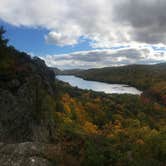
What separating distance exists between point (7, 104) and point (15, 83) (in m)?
4.04

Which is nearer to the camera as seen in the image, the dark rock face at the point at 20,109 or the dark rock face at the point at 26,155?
the dark rock face at the point at 26,155

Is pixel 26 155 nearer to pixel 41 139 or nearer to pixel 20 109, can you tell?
pixel 20 109

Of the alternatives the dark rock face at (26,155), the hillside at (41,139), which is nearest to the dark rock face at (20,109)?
the hillside at (41,139)

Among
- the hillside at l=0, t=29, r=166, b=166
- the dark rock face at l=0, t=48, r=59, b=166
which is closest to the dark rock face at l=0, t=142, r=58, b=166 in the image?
the hillside at l=0, t=29, r=166, b=166

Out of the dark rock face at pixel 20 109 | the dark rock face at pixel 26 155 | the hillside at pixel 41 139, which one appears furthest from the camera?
the dark rock face at pixel 20 109

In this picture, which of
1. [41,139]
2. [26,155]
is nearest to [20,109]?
[41,139]

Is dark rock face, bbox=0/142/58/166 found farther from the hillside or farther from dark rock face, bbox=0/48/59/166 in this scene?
dark rock face, bbox=0/48/59/166

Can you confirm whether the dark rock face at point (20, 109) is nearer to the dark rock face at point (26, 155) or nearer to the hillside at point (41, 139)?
the hillside at point (41, 139)

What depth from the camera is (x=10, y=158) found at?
12109mm

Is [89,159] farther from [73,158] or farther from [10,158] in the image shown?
[10,158]

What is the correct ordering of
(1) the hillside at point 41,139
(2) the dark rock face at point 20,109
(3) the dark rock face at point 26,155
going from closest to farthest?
(3) the dark rock face at point 26,155 < (1) the hillside at point 41,139 < (2) the dark rock face at point 20,109


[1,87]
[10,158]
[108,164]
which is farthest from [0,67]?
[108,164]

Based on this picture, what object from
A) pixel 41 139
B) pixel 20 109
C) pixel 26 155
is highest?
pixel 20 109

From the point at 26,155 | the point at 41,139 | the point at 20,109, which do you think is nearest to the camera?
the point at 26,155
